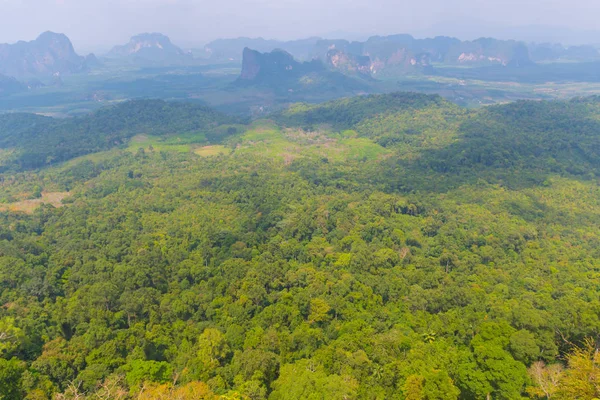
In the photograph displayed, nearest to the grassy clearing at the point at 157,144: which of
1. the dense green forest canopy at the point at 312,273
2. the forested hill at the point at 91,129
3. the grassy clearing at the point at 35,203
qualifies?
the forested hill at the point at 91,129

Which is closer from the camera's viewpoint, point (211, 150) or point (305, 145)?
point (211, 150)

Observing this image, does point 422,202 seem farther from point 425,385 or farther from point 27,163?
point 27,163

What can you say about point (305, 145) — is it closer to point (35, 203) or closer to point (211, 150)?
point (211, 150)

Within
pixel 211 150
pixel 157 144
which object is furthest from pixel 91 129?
pixel 211 150

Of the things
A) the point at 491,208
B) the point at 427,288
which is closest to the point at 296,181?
the point at 491,208

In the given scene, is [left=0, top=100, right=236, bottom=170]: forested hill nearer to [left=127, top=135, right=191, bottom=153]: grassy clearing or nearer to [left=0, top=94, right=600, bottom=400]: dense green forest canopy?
[left=127, top=135, right=191, bottom=153]: grassy clearing

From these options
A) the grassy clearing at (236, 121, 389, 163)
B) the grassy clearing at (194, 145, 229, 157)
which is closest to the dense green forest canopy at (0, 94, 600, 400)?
the grassy clearing at (236, 121, 389, 163)

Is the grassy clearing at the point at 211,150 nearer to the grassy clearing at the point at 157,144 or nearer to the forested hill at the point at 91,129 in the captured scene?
the grassy clearing at the point at 157,144

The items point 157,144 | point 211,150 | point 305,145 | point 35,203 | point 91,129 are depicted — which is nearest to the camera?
point 35,203
